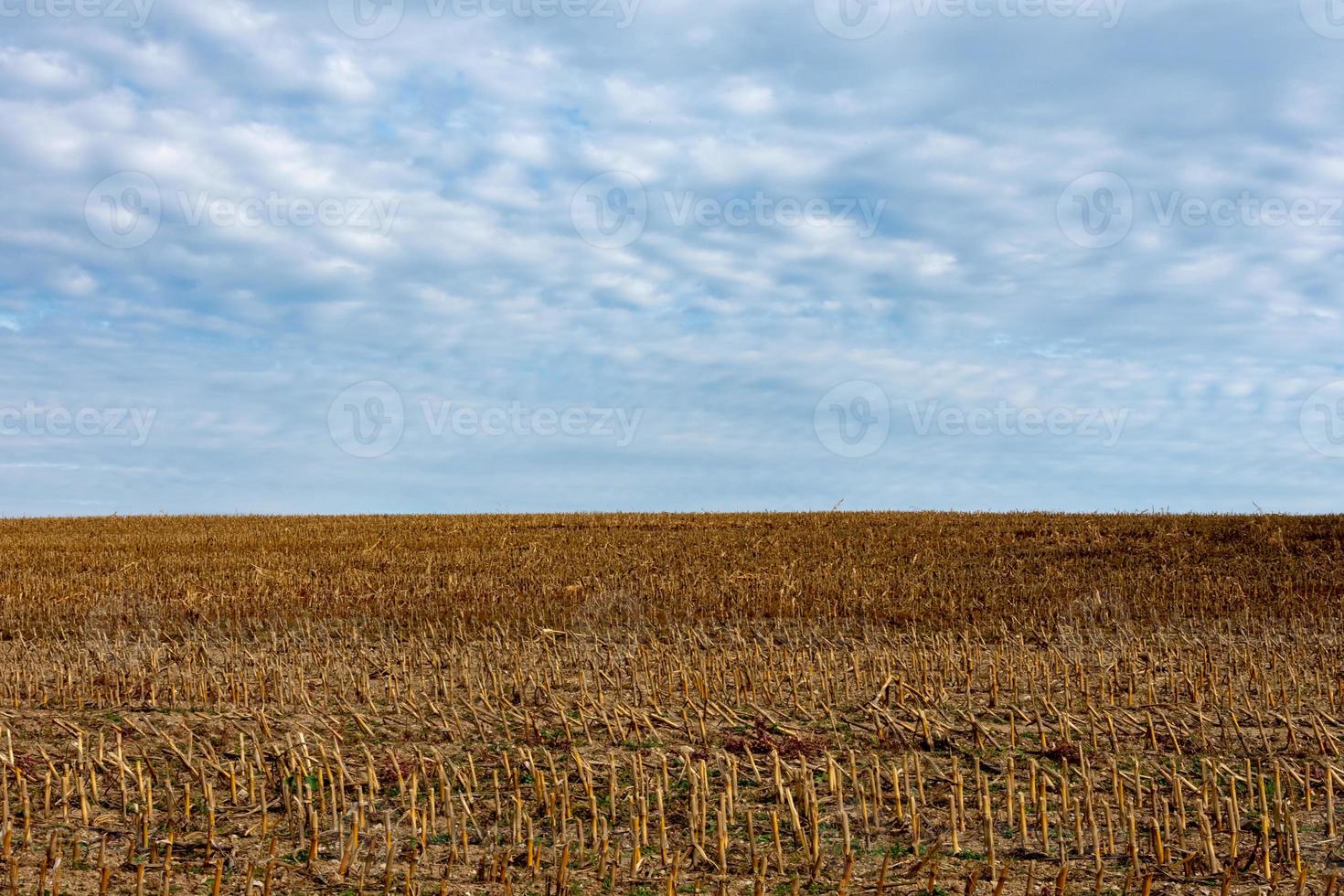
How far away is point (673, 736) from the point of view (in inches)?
348

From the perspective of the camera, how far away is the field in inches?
245

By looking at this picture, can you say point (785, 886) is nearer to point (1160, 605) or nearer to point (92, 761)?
point (92, 761)

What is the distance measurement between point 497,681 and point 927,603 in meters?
9.19

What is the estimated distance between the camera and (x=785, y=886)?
5895 mm

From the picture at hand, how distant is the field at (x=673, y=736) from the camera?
6.21 meters

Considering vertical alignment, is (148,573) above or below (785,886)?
above

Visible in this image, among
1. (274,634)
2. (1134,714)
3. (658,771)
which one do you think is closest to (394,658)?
(274,634)

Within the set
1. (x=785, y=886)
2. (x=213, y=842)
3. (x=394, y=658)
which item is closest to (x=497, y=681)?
(x=394, y=658)

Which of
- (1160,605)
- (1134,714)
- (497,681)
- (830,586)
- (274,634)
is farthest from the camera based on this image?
(830,586)

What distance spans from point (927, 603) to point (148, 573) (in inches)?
595

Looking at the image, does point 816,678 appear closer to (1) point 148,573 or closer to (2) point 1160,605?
(2) point 1160,605

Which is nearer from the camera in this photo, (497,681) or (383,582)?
(497,681)

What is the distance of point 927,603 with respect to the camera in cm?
1780

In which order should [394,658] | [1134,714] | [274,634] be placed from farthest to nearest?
[274,634], [394,658], [1134,714]
